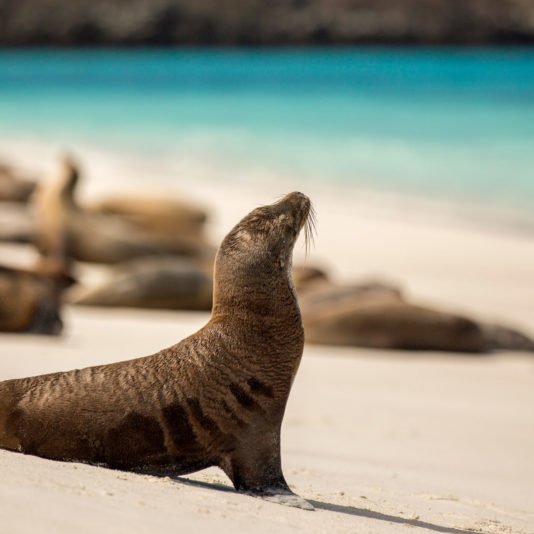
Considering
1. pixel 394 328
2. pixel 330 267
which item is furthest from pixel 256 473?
pixel 330 267

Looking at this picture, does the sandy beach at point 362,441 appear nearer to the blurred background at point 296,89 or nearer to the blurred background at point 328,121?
the blurred background at point 328,121

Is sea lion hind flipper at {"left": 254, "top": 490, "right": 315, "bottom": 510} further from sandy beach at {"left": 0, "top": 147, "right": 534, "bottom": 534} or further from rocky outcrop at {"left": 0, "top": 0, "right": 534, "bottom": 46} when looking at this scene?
rocky outcrop at {"left": 0, "top": 0, "right": 534, "bottom": 46}

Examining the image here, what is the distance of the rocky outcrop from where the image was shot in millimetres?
63500

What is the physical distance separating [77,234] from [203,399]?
776 centimetres

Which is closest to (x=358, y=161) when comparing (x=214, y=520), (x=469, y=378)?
(x=469, y=378)

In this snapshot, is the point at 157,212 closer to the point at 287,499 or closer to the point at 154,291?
the point at 154,291

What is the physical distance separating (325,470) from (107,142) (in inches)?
863

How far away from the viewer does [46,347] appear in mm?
6219

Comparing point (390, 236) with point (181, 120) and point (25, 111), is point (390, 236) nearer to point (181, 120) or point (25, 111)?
point (181, 120)

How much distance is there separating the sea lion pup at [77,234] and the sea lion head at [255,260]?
7.26m

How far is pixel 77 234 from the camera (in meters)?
10.7

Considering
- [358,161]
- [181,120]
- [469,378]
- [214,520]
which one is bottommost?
[214,520]

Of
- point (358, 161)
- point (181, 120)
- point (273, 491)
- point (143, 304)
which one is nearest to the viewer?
point (273, 491)

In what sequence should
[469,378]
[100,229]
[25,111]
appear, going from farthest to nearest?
[25,111] → [100,229] → [469,378]
